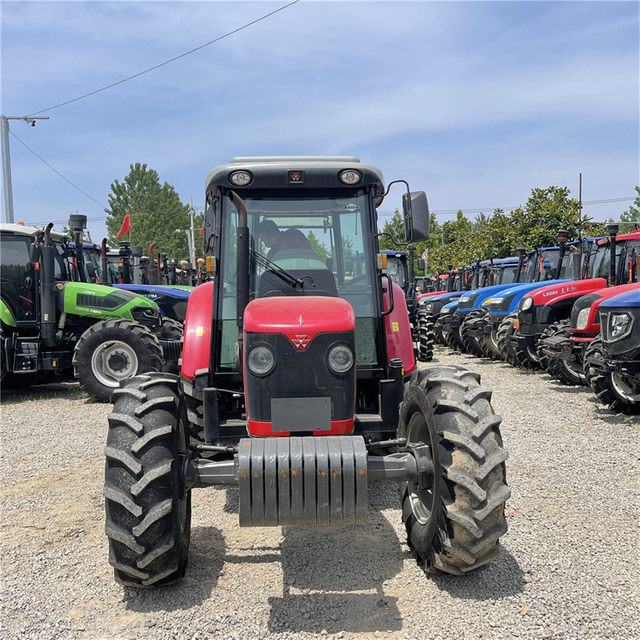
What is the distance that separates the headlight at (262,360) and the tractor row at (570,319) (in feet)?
17.5

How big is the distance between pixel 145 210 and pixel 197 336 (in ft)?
146

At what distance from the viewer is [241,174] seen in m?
4.13

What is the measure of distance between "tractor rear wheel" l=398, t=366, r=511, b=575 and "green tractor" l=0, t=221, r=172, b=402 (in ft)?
21.7

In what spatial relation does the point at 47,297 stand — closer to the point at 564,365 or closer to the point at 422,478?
the point at 422,478

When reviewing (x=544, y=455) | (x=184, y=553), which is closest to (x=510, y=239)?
(x=544, y=455)

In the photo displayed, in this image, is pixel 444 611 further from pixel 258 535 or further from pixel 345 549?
pixel 258 535

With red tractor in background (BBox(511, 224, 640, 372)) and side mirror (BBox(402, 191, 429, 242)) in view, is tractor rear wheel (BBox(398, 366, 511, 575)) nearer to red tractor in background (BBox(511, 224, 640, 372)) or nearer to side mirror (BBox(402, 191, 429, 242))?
side mirror (BBox(402, 191, 429, 242))

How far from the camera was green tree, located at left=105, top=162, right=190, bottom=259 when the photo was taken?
1817 inches

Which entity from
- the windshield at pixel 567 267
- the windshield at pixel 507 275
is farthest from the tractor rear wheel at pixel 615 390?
the windshield at pixel 507 275

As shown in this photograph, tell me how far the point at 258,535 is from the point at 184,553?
2.85 feet

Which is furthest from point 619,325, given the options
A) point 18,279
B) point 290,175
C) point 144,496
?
point 18,279

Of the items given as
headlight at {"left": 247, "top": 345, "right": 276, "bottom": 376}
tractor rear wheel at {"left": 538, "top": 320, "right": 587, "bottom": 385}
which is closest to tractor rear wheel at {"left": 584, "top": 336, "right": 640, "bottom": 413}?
tractor rear wheel at {"left": 538, "top": 320, "right": 587, "bottom": 385}

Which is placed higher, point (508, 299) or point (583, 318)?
point (508, 299)

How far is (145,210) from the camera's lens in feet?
154
